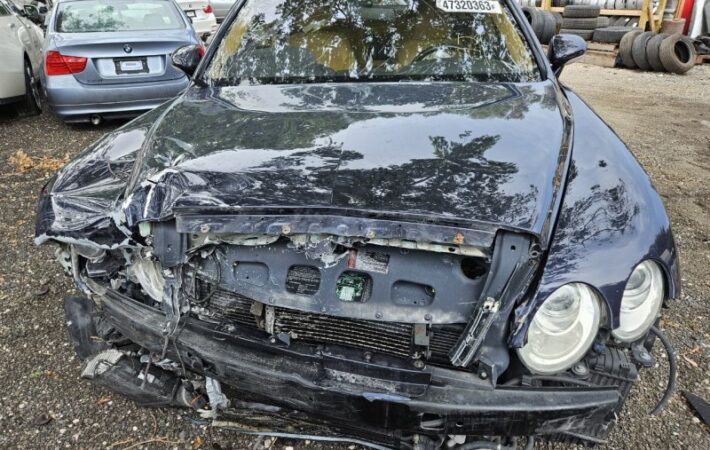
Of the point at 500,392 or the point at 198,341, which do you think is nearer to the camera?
the point at 500,392

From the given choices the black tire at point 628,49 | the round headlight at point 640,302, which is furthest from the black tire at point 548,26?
the round headlight at point 640,302

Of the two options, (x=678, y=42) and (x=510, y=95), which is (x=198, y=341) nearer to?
(x=510, y=95)

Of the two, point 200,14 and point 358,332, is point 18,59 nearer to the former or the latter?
point 200,14

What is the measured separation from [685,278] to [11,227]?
4584 millimetres

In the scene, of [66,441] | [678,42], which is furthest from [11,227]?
[678,42]

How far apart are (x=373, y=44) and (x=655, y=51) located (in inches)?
351

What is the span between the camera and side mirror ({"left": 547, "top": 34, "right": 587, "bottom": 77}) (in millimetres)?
3072

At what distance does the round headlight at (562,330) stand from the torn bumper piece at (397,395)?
9 centimetres

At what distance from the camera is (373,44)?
→ 287cm

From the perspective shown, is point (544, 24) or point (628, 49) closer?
point (628, 49)

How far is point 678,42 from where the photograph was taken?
33.0ft

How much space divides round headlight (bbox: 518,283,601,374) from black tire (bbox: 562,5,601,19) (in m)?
12.1

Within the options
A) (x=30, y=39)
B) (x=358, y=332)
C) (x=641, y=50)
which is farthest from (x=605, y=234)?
(x=641, y=50)

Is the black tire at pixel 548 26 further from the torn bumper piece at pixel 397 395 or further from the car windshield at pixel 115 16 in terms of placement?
the torn bumper piece at pixel 397 395
